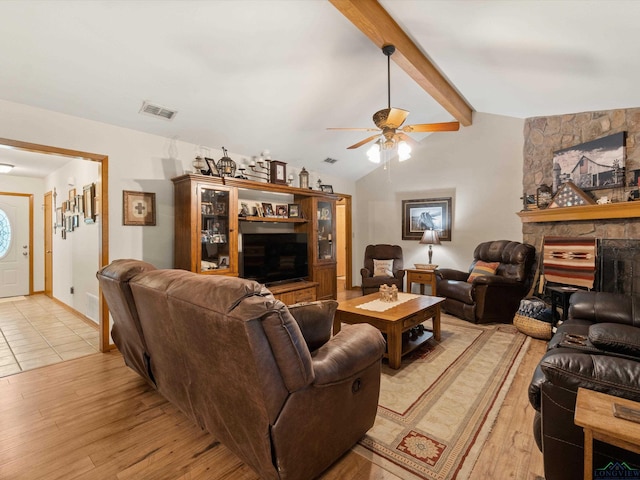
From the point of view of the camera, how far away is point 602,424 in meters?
0.96

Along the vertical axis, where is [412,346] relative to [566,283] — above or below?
below

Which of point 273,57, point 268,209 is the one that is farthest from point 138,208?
point 273,57

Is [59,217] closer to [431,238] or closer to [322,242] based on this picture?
[322,242]

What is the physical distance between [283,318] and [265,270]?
10.8 ft

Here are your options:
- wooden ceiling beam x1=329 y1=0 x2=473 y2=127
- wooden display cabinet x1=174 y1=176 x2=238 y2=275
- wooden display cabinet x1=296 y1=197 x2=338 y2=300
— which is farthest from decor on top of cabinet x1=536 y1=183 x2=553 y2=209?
wooden display cabinet x1=174 y1=176 x2=238 y2=275

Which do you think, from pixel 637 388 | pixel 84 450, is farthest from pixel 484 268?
pixel 84 450

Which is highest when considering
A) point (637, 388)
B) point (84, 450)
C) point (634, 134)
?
point (634, 134)

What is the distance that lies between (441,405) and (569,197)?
3393mm

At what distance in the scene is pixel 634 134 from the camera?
3488 mm

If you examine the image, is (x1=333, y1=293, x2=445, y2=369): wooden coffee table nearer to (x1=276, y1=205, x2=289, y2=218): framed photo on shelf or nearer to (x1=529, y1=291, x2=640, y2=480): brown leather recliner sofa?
(x1=529, y1=291, x2=640, y2=480): brown leather recliner sofa

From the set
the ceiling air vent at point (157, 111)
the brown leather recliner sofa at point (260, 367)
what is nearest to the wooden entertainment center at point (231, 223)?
the ceiling air vent at point (157, 111)

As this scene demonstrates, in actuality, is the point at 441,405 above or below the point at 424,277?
below

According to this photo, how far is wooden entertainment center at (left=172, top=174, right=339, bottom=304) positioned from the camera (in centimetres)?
354

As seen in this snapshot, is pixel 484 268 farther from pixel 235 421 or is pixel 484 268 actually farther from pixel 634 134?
pixel 235 421
